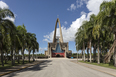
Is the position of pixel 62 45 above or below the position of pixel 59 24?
below

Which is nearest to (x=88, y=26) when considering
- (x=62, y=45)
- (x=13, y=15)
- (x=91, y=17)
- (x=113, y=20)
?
(x=91, y=17)

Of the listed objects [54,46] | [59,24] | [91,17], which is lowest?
[54,46]

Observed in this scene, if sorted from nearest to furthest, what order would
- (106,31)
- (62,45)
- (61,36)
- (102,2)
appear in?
1. (102,2)
2. (106,31)
3. (62,45)
4. (61,36)

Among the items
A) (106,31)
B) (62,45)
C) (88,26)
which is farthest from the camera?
(62,45)

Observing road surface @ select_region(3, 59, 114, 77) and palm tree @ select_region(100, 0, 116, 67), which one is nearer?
road surface @ select_region(3, 59, 114, 77)

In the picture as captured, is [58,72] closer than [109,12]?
Yes

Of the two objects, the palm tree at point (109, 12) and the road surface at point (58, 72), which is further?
the palm tree at point (109, 12)

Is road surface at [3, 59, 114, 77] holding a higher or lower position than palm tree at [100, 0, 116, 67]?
lower

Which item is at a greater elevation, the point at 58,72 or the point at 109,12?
the point at 109,12

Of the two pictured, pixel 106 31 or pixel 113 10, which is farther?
pixel 106 31

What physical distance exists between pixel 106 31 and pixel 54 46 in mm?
75491

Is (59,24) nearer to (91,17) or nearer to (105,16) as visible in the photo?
(91,17)

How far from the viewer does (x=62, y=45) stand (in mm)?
100375

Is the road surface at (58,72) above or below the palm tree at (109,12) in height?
below
